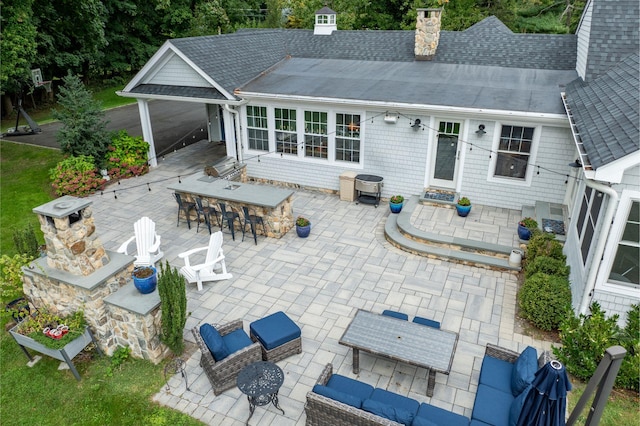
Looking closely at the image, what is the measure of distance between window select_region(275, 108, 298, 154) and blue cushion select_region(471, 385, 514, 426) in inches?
390

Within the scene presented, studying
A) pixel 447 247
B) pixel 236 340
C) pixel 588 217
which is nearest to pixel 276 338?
pixel 236 340

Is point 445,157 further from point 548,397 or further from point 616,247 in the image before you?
point 548,397

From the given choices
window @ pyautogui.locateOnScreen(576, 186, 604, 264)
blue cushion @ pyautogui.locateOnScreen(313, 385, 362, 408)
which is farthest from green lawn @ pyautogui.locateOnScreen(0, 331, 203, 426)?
window @ pyautogui.locateOnScreen(576, 186, 604, 264)

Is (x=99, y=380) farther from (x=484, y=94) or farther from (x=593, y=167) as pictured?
(x=484, y=94)

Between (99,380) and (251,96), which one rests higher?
(251,96)

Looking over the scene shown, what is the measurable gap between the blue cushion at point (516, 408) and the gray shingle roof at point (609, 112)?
11.7ft

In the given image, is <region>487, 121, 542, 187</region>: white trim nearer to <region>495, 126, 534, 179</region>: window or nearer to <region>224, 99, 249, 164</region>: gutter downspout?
<region>495, 126, 534, 179</region>: window

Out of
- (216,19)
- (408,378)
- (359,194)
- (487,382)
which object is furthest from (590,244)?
(216,19)

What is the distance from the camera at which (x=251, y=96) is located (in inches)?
542

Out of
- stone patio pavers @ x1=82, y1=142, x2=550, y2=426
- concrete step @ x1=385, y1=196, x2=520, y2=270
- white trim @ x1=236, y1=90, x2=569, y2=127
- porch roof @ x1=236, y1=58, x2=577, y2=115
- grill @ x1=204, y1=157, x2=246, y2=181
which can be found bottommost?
stone patio pavers @ x1=82, y1=142, x2=550, y2=426

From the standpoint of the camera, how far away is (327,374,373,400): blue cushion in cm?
609

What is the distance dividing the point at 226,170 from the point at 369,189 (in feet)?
15.7

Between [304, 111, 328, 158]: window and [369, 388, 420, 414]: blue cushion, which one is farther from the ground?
[304, 111, 328, 158]: window

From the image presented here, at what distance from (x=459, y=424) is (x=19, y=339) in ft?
23.3
